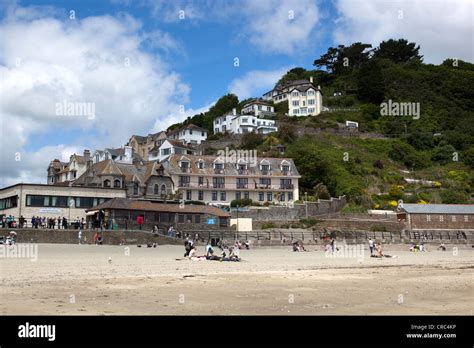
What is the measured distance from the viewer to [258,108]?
118875mm

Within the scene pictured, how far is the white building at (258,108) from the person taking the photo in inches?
4619

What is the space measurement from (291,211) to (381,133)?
4718 centimetres

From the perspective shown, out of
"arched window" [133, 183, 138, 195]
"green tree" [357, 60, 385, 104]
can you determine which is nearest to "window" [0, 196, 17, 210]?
"arched window" [133, 183, 138, 195]

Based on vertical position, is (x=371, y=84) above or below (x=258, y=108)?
above

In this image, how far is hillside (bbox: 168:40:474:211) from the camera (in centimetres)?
7525

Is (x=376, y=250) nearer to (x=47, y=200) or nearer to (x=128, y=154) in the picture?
(x=47, y=200)

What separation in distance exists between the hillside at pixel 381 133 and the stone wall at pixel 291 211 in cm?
286

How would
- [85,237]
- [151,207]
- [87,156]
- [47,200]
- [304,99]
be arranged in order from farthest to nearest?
[304,99] → [87,156] → [47,200] → [151,207] → [85,237]

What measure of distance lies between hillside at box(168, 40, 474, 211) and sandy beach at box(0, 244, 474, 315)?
46095mm

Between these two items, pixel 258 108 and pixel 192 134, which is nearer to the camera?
pixel 192 134

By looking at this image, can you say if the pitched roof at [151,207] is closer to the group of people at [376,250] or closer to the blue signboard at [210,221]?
the blue signboard at [210,221]

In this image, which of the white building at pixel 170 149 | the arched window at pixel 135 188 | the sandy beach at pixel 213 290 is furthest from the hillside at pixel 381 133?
the sandy beach at pixel 213 290


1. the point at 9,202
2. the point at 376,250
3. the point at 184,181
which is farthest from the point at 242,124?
the point at 376,250
